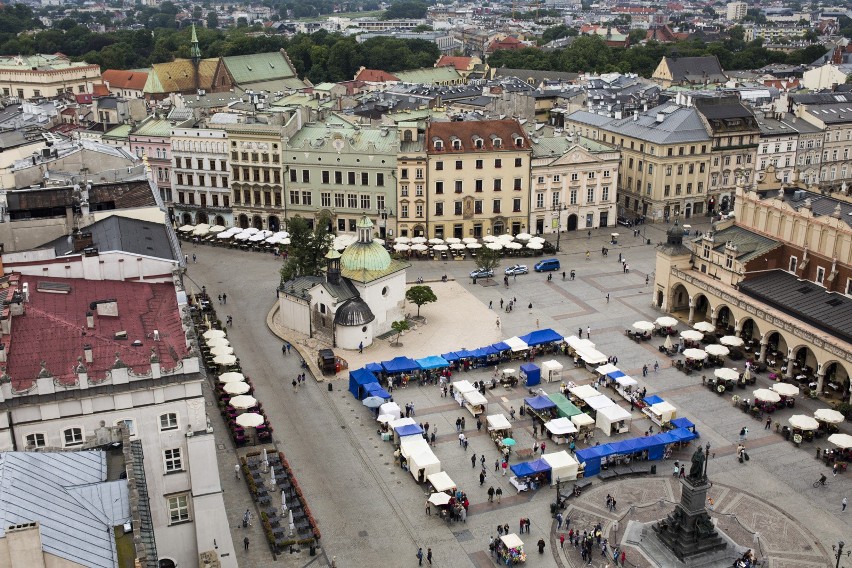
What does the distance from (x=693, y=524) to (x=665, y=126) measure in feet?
292

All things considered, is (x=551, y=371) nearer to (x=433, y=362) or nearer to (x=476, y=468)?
(x=433, y=362)

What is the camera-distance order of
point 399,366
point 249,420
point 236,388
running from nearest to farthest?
1. point 249,420
2. point 236,388
3. point 399,366

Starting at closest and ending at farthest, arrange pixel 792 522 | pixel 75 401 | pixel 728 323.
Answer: pixel 75 401 → pixel 792 522 → pixel 728 323

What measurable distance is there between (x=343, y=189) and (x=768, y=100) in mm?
79150

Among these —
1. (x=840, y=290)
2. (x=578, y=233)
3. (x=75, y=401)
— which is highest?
(x=75, y=401)

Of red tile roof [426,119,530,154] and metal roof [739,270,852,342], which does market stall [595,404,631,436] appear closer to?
metal roof [739,270,852,342]

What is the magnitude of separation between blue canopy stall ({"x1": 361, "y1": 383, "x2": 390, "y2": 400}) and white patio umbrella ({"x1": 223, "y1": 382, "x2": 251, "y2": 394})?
32.0 ft

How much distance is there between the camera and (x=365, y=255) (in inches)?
3627

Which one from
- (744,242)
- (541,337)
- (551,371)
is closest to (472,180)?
Result: (541,337)

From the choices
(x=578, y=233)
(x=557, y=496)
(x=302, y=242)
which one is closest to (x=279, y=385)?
(x=302, y=242)

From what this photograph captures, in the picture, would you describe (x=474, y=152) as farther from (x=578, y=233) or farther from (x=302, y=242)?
(x=302, y=242)

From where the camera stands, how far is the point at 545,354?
3433 inches

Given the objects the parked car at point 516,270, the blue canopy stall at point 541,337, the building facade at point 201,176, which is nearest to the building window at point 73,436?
the blue canopy stall at point 541,337

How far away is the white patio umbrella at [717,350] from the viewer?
83.2m
